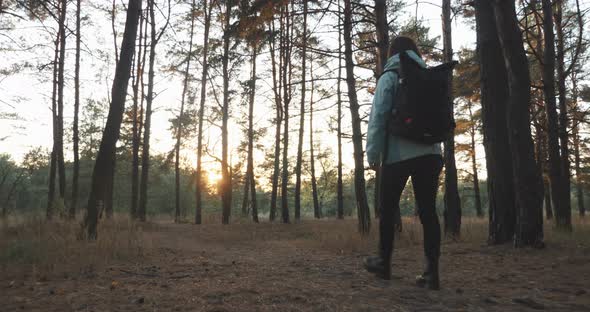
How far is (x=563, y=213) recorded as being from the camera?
7.95 m

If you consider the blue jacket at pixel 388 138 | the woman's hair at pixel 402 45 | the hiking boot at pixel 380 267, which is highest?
the woman's hair at pixel 402 45

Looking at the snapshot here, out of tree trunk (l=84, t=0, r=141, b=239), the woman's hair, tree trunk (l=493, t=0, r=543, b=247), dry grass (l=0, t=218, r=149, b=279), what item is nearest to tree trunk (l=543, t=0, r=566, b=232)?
tree trunk (l=493, t=0, r=543, b=247)

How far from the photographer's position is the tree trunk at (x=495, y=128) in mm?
5496

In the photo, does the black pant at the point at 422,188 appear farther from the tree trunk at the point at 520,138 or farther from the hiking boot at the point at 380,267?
the tree trunk at the point at 520,138

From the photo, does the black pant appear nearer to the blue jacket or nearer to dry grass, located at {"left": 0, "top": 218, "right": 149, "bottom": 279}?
the blue jacket

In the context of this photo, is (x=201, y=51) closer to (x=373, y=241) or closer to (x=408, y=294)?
(x=373, y=241)

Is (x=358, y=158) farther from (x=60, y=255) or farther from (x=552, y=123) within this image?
(x=60, y=255)

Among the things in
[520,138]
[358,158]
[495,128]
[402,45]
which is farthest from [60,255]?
[495,128]

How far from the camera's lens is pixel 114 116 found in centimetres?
695

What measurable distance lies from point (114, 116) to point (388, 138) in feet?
19.3

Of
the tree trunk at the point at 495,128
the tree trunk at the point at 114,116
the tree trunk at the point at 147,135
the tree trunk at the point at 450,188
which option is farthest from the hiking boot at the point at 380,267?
the tree trunk at the point at 147,135

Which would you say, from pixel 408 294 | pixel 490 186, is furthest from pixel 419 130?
pixel 490 186

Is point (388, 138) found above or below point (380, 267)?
above

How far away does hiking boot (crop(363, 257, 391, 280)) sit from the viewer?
3345 mm
